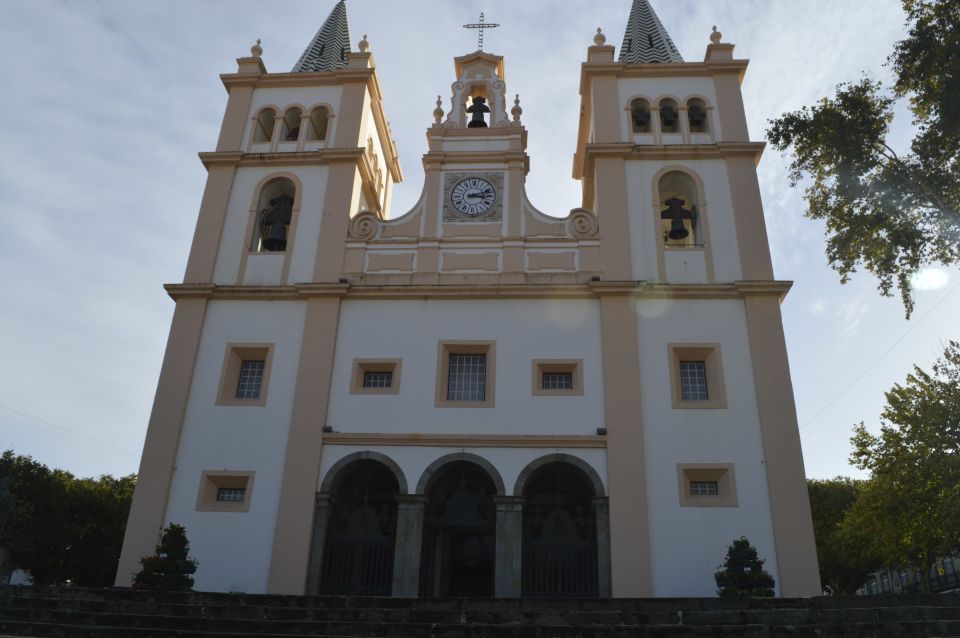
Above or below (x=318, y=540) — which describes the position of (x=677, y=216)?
above

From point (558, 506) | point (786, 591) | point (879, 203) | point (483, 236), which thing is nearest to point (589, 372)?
point (558, 506)

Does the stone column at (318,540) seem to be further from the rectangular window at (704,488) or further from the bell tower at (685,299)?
the rectangular window at (704,488)

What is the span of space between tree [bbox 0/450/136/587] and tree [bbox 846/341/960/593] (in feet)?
91.2

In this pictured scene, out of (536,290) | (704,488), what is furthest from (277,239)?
(704,488)

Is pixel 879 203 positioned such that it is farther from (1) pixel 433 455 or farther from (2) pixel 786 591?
(1) pixel 433 455

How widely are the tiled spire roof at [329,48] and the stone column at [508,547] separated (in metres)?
13.7

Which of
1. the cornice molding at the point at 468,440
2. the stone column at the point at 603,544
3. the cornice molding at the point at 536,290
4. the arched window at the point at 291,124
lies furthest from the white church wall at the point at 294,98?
the stone column at the point at 603,544

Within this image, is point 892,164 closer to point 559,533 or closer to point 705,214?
point 705,214

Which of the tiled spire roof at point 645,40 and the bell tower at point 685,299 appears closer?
the bell tower at point 685,299

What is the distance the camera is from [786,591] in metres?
14.3

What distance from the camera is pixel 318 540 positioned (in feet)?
50.5

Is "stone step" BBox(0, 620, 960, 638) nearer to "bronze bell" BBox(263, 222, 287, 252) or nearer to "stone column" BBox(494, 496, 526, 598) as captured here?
"stone column" BBox(494, 496, 526, 598)

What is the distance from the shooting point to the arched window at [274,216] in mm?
19266

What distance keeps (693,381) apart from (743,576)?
4.93m
